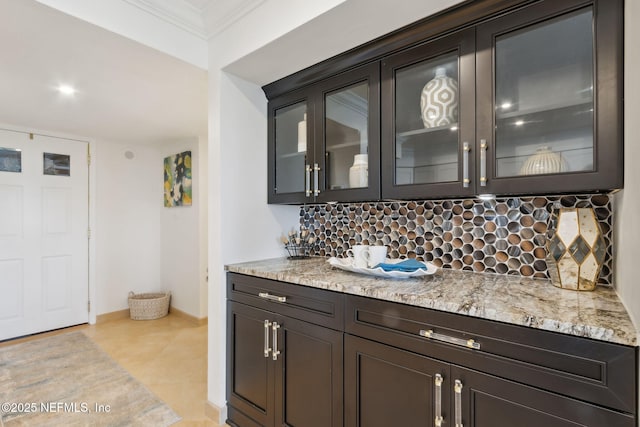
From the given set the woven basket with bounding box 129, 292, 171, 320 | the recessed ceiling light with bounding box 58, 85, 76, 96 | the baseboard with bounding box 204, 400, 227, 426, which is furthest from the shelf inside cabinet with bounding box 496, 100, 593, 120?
the woven basket with bounding box 129, 292, 171, 320

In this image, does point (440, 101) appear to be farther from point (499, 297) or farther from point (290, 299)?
point (290, 299)

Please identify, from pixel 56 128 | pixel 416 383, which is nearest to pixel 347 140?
pixel 416 383

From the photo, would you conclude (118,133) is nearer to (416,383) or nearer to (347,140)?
(347,140)

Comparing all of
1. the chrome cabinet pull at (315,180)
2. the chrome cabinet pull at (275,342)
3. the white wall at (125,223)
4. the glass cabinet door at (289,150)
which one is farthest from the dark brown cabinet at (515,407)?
the white wall at (125,223)

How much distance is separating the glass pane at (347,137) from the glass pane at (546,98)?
0.64 metres

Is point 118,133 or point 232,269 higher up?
point 118,133

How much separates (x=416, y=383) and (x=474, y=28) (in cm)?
144

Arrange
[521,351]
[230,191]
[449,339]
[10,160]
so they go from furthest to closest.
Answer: [10,160] < [230,191] < [449,339] < [521,351]

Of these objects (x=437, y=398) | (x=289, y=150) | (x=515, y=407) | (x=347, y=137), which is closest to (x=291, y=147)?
(x=289, y=150)

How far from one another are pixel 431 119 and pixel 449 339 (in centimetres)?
95

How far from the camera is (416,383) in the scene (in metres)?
1.13

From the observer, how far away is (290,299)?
157 centimetres

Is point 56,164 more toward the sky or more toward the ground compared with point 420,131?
more toward the sky

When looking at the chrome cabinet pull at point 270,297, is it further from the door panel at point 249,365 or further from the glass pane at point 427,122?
the glass pane at point 427,122
